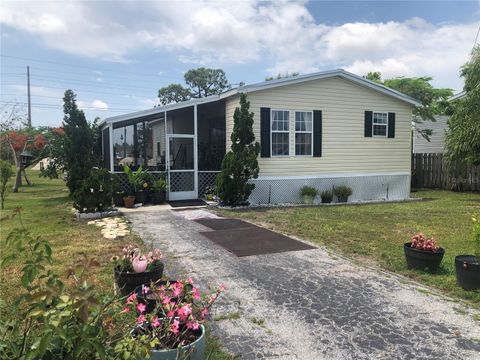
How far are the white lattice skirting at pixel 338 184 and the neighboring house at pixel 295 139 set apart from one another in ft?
0.12

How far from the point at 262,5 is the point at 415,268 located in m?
7.40

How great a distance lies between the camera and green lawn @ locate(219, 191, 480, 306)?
17.6 feet

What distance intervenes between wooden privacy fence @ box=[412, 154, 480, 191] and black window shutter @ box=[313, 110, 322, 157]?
7.19 m

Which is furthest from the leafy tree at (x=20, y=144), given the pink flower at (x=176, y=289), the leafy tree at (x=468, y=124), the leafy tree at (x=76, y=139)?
the leafy tree at (x=468, y=124)

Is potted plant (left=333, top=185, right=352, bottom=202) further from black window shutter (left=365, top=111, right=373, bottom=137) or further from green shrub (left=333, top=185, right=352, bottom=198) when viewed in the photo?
black window shutter (left=365, top=111, right=373, bottom=137)

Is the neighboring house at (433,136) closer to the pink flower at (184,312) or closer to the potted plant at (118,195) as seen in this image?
the potted plant at (118,195)

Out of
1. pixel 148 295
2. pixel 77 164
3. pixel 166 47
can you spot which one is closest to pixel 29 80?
pixel 166 47

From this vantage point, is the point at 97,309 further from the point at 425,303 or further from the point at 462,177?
the point at 462,177

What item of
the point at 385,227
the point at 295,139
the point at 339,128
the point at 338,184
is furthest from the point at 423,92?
the point at 385,227

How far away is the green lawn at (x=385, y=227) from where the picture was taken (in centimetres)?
538

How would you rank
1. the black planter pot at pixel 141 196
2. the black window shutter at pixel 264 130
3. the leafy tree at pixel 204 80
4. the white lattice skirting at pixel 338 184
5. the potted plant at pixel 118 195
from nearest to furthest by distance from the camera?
1. the potted plant at pixel 118 195
2. the black planter pot at pixel 141 196
3. the black window shutter at pixel 264 130
4. the white lattice skirting at pixel 338 184
5. the leafy tree at pixel 204 80

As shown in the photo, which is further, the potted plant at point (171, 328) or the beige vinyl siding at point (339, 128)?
the beige vinyl siding at point (339, 128)

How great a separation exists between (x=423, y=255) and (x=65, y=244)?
5.86 meters

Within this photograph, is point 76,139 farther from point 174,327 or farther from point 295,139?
point 174,327
